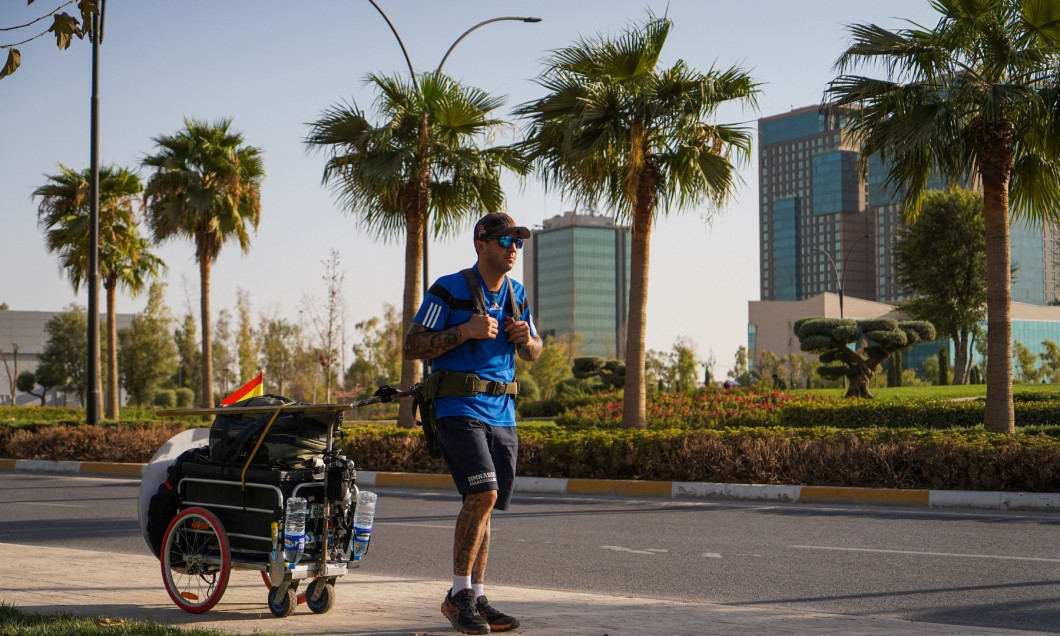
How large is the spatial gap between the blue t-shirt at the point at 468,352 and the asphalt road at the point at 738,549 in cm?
232

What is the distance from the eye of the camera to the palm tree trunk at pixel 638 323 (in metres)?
17.8

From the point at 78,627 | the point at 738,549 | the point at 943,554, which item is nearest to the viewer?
the point at 78,627

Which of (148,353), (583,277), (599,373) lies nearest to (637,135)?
(599,373)

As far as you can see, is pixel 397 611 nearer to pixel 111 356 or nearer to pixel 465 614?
pixel 465 614

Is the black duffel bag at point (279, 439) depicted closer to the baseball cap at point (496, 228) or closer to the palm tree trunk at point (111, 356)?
the baseball cap at point (496, 228)

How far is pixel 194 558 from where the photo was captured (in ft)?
20.1

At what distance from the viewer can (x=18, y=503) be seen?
45.3 feet

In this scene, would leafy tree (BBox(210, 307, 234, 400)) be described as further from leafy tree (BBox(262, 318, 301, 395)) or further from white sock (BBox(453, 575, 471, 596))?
white sock (BBox(453, 575, 471, 596))

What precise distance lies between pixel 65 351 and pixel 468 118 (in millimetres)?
53283

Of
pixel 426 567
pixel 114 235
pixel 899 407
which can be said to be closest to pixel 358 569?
pixel 426 567

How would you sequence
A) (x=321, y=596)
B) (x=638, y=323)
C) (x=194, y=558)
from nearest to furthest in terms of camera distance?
(x=321, y=596) → (x=194, y=558) → (x=638, y=323)

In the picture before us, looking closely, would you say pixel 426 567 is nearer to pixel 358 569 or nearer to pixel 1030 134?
pixel 358 569

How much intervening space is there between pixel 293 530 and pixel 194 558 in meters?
0.78

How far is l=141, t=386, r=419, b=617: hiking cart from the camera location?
586 centimetres
